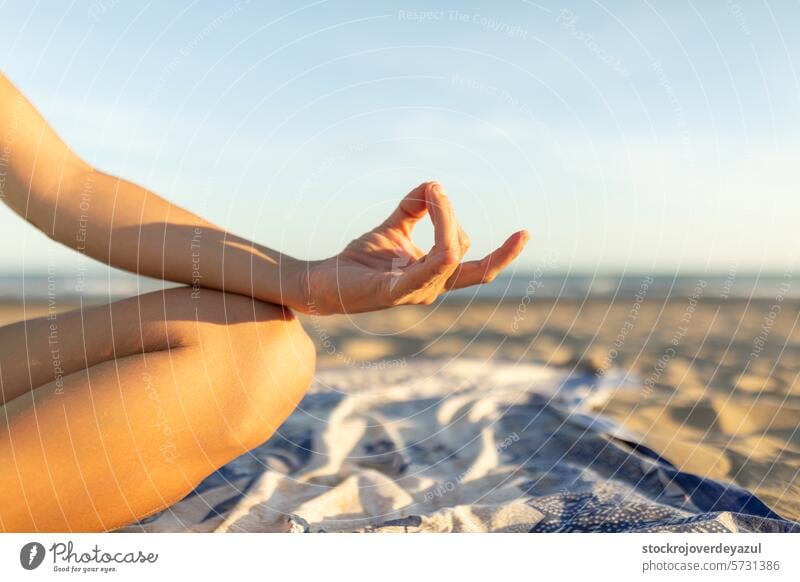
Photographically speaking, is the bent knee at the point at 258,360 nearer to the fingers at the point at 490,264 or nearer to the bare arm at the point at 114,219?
the bare arm at the point at 114,219

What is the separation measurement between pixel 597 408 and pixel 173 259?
1.62m

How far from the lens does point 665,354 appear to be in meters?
4.05

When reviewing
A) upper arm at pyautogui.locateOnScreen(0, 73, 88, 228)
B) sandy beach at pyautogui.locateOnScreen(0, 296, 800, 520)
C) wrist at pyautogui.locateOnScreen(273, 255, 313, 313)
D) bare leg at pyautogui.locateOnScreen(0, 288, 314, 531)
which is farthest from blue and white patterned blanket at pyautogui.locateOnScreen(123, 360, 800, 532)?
upper arm at pyautogui.locateOnScreen(0, 73, 88, 228)

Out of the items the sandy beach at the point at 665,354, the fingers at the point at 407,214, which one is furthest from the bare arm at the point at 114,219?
the sandy beach at the point at 665,354

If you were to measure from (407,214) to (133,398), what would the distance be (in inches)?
17.5

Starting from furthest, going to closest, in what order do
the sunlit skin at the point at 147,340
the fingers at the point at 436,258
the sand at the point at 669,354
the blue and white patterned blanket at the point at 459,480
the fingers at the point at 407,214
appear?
the sand at the point at 669,354, the blue and white patterned blanket at the point at 459,480, the fingers at the point at 407,214, the sunlit skin at the point at 147,340, the fingers at the point at 436,258

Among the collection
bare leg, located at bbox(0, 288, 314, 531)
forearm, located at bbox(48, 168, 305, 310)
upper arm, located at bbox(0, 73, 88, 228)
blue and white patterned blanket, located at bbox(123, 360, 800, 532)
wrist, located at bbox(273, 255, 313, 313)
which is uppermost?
upper arm, located at bbox(0, 73, 88, 228)

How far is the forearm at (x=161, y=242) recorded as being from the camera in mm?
1023

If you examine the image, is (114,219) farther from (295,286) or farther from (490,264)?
(490,264)

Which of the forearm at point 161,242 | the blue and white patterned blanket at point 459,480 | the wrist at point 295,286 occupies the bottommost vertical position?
→ the blue and white patterned blanket at point 459,480

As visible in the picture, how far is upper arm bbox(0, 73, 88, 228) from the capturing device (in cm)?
104
